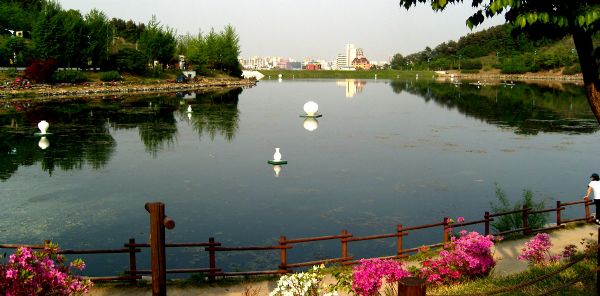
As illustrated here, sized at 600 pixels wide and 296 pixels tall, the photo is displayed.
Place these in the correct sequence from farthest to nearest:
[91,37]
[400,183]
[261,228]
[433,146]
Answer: [91,37] < [433,146] < [400,183] < [261,228]

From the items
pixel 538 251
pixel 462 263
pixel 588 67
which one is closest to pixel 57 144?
pixel 462 263

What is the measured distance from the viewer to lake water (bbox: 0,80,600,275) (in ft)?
60.6

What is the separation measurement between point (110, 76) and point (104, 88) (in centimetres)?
849

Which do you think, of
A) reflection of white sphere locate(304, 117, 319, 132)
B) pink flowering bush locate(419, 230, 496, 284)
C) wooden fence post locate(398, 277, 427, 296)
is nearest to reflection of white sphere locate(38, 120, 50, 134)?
reflection of white sphere locate(304, 117, 319, 132)

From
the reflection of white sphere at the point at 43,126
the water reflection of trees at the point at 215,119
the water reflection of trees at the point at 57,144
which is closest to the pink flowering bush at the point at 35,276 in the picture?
the water reflection of trees at the point at 57,144

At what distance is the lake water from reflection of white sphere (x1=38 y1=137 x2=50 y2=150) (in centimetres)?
42

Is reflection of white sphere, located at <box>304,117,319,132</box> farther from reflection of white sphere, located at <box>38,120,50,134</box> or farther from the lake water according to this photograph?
reflection of white sphere, located at <box>38,120,50,134</box>

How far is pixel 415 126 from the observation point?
49.3 m

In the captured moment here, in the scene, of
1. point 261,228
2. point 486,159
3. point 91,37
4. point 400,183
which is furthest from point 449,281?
point 91,37

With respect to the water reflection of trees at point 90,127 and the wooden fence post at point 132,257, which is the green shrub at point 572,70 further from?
the wooden fence post at point 132,257

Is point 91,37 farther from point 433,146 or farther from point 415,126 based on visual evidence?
point 433,146

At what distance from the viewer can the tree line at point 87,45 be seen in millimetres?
90750

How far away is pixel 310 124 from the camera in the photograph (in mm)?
51188

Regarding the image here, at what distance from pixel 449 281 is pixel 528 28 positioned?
551 centimetres
